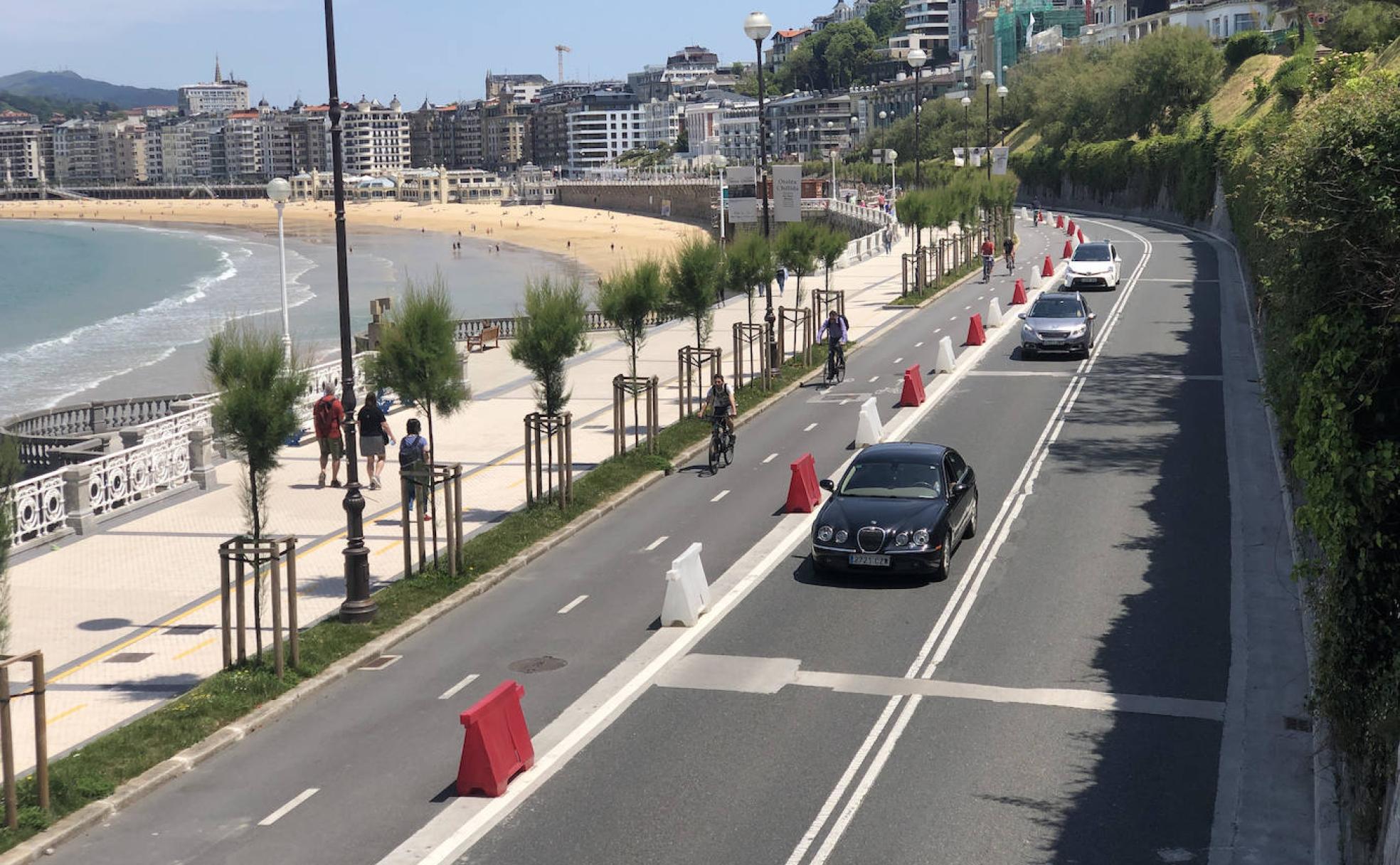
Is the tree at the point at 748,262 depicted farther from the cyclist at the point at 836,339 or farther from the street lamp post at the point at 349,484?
the street lamp post at the point at 349,484

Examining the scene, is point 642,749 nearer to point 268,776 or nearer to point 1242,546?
point 268,776

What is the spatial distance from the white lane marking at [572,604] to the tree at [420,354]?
10.2 ft

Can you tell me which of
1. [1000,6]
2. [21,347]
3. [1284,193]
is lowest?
[21,347]

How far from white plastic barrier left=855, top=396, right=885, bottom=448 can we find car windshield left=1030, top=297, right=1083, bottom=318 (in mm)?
11389

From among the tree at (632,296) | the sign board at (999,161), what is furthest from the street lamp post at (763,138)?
the sign board at (999,161)

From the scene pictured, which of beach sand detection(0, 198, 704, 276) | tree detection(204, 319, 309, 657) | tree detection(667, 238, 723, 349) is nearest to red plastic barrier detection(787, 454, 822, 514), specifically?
tree detection(204, 319, 309, 657)

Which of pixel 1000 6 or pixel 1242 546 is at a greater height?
pixel 1000 6

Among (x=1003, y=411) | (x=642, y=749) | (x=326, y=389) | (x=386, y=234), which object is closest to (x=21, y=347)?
(x=326, y=389)

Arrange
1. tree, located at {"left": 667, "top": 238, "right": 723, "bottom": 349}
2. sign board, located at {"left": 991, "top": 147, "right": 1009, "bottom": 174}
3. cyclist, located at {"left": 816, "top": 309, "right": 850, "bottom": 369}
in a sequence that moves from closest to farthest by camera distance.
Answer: tree, located at {"left": 667, "top": 238, "right": 723, "bottom": 349} → cyclist, located at {"left": 816, "top": 309, "right": 850, "bottom": 369} → sign board, located at {"left": 991, "top": 147, "right": 1009, "bottom": 174}

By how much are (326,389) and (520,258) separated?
92.4 m

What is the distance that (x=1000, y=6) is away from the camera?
7490 inches

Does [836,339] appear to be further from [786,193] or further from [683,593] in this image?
[683,593]

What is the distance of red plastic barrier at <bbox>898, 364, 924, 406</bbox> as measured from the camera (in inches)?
1160

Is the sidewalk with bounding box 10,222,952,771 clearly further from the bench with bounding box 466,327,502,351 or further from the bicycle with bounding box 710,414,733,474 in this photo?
the bench with bounding box 466,327,502,351
